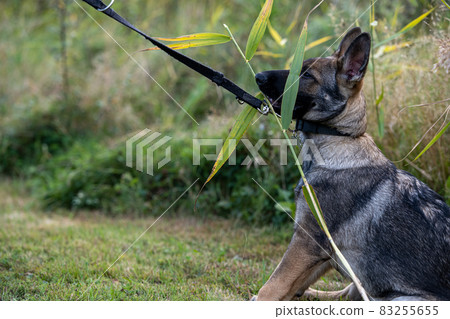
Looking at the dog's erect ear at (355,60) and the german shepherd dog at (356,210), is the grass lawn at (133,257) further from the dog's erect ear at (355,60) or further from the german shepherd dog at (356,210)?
the dog's erect ear at (355,60)

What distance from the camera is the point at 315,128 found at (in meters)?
3.06

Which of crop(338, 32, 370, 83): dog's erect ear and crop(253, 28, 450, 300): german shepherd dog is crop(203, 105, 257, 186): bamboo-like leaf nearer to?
crop(253, 28, 450, 300): german shepherd dog

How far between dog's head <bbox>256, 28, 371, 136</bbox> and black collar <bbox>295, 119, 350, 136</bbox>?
0.03m

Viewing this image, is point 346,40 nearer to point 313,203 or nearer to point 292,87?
point 292,87

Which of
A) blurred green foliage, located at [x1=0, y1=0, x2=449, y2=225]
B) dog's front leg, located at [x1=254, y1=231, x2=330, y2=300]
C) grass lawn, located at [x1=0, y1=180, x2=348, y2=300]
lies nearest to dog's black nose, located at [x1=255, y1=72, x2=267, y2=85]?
dog's front leg, located at [x1=254, y1=231, x2=330, y2=300]

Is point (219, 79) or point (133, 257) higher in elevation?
point (219, 79)

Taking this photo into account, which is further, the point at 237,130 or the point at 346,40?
the point at 346,40

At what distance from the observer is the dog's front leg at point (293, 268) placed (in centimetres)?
278

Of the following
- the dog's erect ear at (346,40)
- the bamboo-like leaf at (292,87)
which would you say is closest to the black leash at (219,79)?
the bamboo-like leaf at (292,87)

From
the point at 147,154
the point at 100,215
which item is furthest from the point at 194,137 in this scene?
the point at 100,215

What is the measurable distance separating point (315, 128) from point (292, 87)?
0.40 m

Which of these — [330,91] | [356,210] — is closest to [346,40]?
[330,91]

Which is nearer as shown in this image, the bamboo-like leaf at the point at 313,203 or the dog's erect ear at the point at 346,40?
the bamboo-like leaf at the point at 313,203

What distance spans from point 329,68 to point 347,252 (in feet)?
3.94
